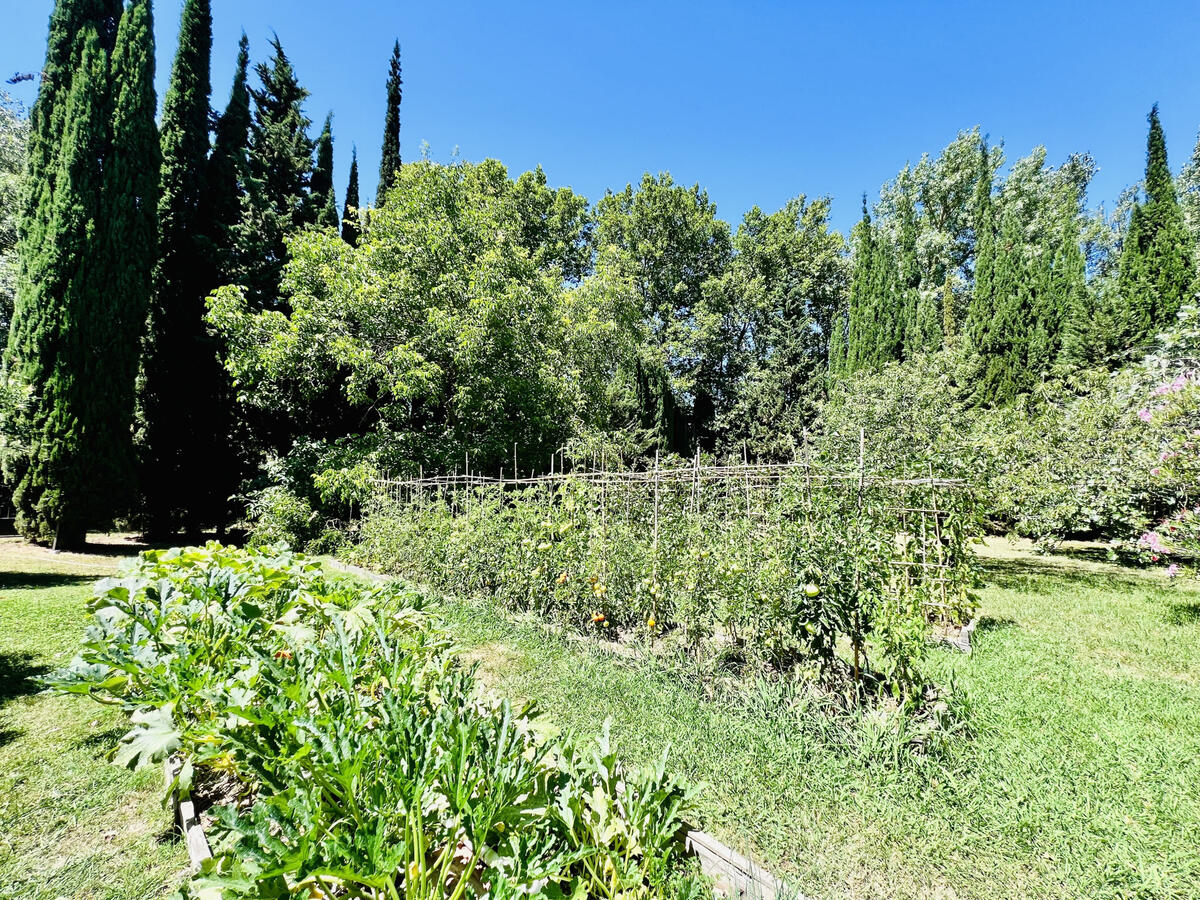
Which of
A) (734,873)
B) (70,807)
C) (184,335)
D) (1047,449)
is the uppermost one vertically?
(184,335)

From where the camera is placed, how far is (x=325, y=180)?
49.6 ft

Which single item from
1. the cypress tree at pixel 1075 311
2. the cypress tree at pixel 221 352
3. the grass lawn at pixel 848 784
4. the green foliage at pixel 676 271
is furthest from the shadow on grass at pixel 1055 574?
the cypress tree at pixel 221 352

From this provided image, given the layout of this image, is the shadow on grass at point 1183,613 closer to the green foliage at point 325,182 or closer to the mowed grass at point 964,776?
the mowed grass at point 964,776

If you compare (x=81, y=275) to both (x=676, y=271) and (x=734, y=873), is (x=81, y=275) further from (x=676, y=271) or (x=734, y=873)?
(x=676, y=271)

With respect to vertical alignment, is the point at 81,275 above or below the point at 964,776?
above

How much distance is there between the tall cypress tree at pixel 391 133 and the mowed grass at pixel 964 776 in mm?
15611

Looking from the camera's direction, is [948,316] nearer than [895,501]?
No

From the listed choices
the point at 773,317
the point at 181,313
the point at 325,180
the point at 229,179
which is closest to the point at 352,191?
the point at 325,180

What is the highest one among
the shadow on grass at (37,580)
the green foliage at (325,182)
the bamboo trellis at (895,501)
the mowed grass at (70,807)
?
the green foliage at (325,182)

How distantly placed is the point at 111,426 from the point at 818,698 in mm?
12693

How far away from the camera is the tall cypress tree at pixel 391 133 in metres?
15.1

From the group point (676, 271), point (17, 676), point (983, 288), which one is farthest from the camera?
point (676, 271)

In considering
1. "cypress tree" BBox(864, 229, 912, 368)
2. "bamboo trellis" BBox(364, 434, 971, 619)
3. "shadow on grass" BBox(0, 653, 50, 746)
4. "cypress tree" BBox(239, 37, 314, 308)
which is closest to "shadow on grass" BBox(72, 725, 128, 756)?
"shadow on grass" BBox(0, 653, 50, 746)

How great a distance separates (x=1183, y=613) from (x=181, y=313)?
Result: 18.2m
